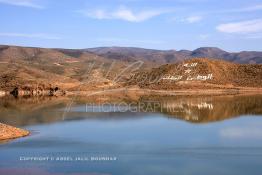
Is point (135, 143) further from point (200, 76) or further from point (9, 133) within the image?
point (200, 76)

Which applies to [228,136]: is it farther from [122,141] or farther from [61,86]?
[61,86]

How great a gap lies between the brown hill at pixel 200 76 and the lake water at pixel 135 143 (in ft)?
126

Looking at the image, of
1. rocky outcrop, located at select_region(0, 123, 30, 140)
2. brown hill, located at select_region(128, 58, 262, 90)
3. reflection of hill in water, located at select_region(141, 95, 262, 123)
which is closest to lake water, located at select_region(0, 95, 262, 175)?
reflection of hill in water, located at select_region(141, 95, 262, 123)

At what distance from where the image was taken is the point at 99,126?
35656 mm

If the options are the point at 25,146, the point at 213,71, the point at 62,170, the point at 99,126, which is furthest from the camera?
the point at 213,71

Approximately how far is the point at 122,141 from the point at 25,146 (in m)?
5.52

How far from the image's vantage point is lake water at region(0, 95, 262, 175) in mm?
20781

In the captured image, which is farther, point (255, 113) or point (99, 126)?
point (255, 113)

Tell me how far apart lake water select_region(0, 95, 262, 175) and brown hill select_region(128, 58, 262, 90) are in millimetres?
38311

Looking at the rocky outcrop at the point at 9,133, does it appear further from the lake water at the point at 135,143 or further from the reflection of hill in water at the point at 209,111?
the reflection of hill in water at the point at 209,111

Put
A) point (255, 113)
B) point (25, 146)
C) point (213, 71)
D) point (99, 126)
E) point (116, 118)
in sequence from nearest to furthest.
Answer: point (25, 146) < point (99, 126) < point (116, 118) < point (255, 113) < point (213, 71)

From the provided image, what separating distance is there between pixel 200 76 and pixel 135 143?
61925 mm

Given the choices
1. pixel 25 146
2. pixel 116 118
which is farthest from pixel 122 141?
pixel 116 118

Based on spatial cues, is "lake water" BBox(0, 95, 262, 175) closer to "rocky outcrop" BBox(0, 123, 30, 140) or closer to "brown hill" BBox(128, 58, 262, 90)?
"rocky outcrop" BBox(0, 123, 30, 140)
